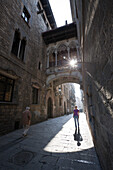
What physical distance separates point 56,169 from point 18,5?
33.9 feet

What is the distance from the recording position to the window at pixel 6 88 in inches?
184

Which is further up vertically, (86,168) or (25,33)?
(25,33)

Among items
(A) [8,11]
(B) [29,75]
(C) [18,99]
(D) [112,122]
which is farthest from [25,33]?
(D) [112,122]

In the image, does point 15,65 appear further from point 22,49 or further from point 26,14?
point 26,14

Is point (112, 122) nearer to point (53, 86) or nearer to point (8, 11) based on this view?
point (8, 11)

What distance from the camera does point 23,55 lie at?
22.5 feet

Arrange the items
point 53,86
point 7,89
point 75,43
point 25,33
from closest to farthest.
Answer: point 7,89
point 25,33
point 75,43
point 53,86

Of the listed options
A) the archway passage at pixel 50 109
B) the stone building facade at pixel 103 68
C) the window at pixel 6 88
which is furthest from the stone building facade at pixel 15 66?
the stone building facade at pixel 103 68

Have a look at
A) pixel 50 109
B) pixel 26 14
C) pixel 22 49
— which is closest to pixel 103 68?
pixel 22 49

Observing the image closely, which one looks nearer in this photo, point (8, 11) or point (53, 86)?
point (8, 11)

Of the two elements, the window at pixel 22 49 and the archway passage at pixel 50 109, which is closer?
the window at pixel 22 49

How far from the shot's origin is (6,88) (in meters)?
4.96

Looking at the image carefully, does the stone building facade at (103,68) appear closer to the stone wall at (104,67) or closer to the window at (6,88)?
the stone wall at (104,67)

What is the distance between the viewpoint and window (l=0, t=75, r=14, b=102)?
4.68 m
